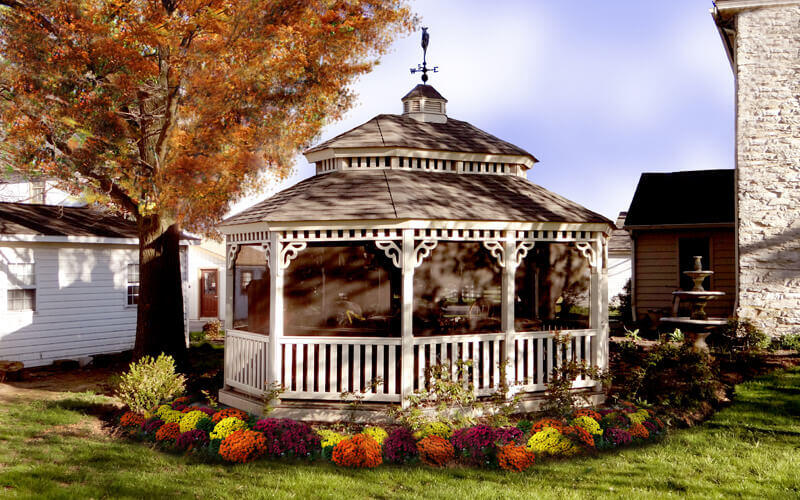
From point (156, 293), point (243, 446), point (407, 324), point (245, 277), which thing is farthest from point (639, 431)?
point (245, 277)

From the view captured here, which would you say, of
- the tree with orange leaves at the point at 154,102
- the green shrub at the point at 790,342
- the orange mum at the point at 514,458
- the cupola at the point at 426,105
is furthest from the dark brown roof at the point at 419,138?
the green shrub at the point at 790,342

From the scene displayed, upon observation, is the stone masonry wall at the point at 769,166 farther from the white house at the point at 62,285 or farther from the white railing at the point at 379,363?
the white house at the point at 62,285

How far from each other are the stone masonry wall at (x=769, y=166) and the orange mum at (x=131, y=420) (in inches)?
499

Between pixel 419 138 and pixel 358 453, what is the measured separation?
644cm

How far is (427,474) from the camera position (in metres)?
7.35

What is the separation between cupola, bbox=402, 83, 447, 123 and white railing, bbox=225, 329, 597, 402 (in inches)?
222

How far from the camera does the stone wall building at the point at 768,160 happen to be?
45.4ft

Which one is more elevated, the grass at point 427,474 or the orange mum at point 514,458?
the orange mum at point 514,458

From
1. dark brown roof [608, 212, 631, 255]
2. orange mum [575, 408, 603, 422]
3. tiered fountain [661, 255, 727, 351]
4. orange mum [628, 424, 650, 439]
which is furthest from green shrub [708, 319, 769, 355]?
dark brown roof [608, 212, 631, 255]

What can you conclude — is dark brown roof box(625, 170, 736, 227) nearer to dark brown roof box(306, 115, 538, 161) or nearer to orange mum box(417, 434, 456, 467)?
A: dark brown roof box(306, 115, 538, 161)

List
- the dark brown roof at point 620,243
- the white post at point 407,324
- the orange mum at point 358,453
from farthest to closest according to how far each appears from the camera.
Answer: the dark brown roof at point 620,243
the white post at point 407,324
the orange mum at point 358,453

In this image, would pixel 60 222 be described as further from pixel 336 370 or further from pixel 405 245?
pixel 405 245

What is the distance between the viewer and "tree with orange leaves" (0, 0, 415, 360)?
1336 cm

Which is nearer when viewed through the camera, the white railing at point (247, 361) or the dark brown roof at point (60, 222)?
the white railing at point (247, 361)
